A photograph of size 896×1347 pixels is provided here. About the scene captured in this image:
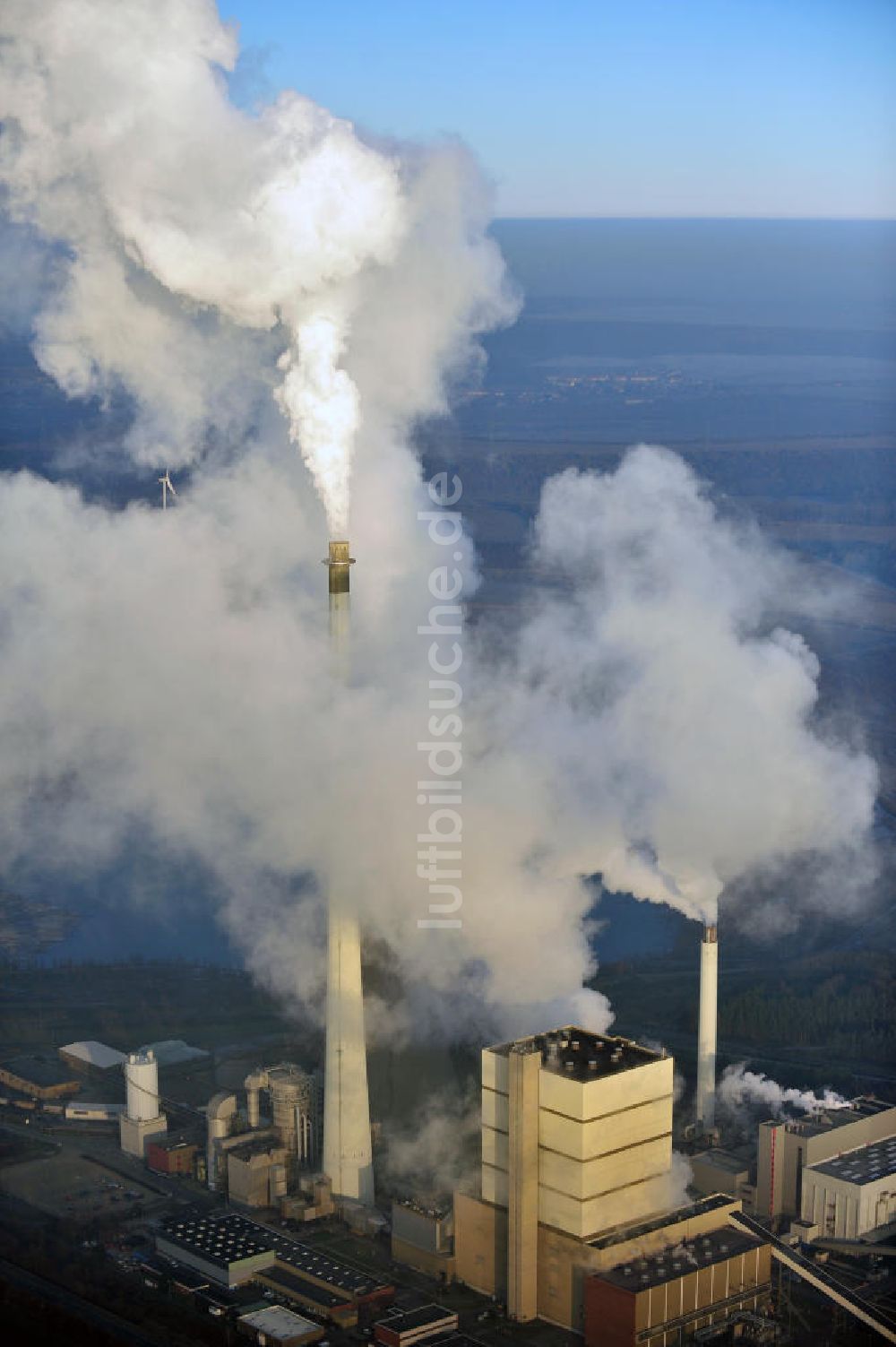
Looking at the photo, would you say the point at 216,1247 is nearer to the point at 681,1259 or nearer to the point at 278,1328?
the point at 278,1328

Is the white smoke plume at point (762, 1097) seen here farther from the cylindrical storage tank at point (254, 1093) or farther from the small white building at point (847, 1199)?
the cylindrical storage tank at point (254, 1093)

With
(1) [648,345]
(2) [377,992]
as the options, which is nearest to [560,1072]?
(2) [377,992]

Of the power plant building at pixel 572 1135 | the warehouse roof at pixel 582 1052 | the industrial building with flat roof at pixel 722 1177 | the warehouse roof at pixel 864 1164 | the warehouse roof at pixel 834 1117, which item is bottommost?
the industrial building with flat roof at pixel 722 1177

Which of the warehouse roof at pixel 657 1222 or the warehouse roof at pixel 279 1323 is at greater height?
the warehouse roof at pixel 657 1222

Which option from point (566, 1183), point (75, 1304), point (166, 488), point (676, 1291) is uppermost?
point (166, 488)

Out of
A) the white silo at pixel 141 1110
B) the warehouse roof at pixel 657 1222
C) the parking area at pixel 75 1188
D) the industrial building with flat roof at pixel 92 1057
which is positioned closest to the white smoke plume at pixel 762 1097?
the warehouse roof at pixel 657 1222

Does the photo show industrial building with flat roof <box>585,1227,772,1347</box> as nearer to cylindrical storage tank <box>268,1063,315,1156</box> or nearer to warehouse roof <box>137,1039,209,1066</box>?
cylindrical storage tank <box>268,1063,315,1156</box>

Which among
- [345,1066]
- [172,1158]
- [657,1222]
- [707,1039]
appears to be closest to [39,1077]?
[172,1158]
